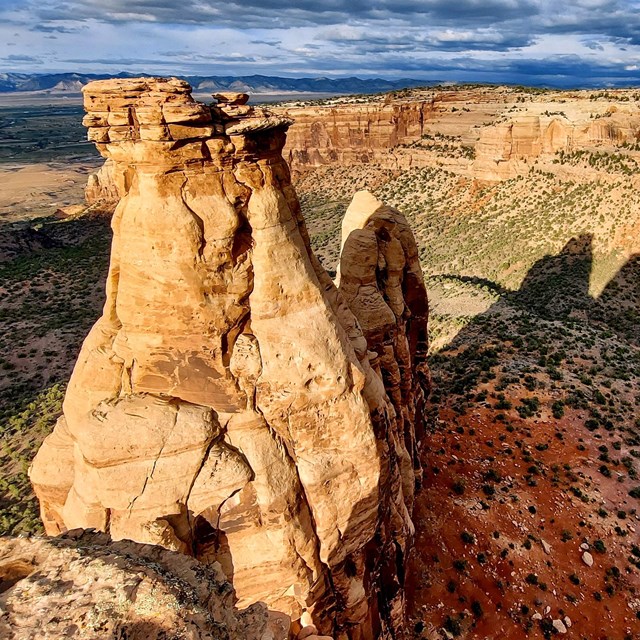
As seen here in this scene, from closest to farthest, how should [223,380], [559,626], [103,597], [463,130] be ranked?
[103,597] < [223,380] < [559,626] < [463,130]

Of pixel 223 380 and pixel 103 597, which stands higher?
pixel 103 597

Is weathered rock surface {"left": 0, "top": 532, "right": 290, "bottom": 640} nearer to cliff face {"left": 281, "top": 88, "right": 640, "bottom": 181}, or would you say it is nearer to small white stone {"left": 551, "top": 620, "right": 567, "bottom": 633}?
small white stone {"left": 551, "top": 620, "right": 567, "bottom": 633}

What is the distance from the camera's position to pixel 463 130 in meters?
93.7

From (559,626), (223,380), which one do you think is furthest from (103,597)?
(559,626)

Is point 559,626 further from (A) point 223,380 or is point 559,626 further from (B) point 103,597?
(B) point 103,597

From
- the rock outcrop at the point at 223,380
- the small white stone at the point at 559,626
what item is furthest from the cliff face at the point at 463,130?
the rock outcrop at the point at 223,380

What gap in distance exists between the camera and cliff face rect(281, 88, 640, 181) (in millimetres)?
70375

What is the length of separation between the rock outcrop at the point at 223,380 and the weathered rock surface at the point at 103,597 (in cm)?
297

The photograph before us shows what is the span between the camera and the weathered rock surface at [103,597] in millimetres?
5367

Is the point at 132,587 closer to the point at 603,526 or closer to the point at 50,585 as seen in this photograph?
the point at 50,585

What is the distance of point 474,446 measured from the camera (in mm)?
25391

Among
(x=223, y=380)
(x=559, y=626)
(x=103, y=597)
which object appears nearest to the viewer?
(x=103, y=597)

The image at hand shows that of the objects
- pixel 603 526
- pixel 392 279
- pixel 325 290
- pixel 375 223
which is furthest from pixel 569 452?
pixel 325 290

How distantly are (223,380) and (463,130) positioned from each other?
9676 centimetres
